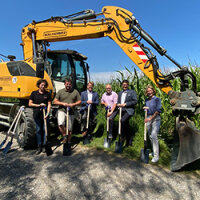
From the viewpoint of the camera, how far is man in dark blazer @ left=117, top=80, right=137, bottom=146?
4512 mm

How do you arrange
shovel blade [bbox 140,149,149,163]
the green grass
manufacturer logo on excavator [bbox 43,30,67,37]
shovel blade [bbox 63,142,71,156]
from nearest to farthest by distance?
shovel blade [bbox 140,149,149,163] < the green grass < shovel blade [bbox 63,142,71,156] < manufacturer logo on excavator [bbox 43,30,67,37]

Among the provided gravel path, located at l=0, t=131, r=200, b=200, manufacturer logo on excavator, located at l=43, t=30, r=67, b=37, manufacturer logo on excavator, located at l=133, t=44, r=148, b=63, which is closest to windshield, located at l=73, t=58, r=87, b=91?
manufacturer logo on excavator, located at l=43, t=30, r=67, b=37

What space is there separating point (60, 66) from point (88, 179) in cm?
396

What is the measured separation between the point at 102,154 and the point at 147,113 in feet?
4.81

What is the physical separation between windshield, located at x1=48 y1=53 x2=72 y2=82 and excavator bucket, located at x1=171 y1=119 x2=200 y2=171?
152 inches

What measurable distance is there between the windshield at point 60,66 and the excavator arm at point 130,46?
345 millimetres

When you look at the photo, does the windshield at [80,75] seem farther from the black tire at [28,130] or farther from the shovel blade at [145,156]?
the shovel blade at [145,156]

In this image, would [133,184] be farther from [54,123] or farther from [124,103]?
[54,123]

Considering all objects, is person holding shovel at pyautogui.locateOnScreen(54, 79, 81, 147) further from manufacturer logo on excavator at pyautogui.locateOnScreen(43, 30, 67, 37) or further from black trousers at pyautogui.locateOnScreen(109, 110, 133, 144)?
manufacturer logo on excavator at pyautogui.locateOnScreen(43, 30, 67, 37)

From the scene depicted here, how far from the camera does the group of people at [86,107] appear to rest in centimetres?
389

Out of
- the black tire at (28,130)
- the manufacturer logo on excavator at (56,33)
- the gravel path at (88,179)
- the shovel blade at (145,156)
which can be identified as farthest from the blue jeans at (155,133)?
the manufacturer logo on excavator at (56,33)

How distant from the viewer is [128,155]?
4.12 m

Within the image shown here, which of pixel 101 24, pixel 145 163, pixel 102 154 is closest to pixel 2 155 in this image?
pixel 102 154

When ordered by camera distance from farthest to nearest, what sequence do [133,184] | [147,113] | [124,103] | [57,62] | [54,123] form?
[57,62]
[54,123]
[124,103]
[147,113]
[133,184]
